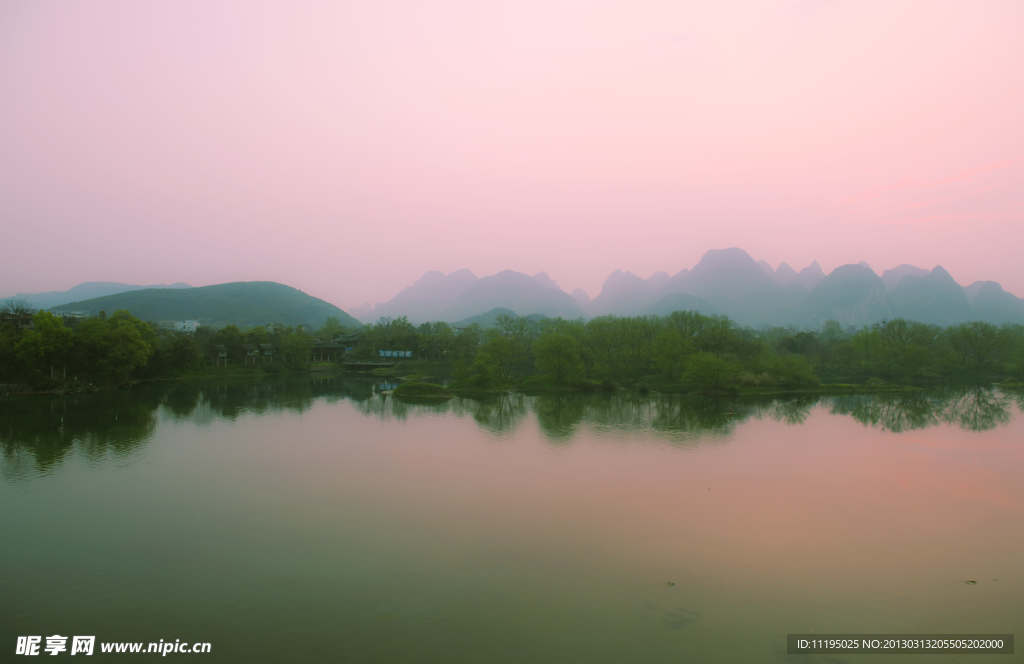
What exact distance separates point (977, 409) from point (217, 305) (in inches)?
7563

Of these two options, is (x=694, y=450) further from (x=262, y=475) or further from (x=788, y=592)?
(x=262, y=475)

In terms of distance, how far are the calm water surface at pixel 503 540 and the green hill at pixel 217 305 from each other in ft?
438

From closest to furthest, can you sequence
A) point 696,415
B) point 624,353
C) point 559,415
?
1. point 559,415
2. point 696,415
3. point 624,353

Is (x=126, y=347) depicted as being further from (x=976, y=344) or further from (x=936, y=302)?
(x=936, y=302)

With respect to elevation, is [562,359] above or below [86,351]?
below

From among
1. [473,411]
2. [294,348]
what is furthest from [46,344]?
[473,411]

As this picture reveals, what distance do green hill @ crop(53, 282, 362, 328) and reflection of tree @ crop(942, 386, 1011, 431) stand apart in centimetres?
13659

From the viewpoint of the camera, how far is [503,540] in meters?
12.4

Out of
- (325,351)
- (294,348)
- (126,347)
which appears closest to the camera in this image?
(126,347)

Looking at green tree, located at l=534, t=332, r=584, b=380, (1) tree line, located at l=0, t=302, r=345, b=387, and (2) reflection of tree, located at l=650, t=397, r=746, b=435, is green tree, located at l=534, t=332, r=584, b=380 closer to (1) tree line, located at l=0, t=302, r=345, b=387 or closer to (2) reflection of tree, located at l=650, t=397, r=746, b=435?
(2) reflection of tree, located at l=650, t=397, r=746, b=435

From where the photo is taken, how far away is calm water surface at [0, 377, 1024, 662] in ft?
27.9

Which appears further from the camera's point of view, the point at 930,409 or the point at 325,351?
the point at 325,351

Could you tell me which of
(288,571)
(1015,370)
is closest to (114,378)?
(288,571)

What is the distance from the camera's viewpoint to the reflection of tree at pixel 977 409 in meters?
30.8
